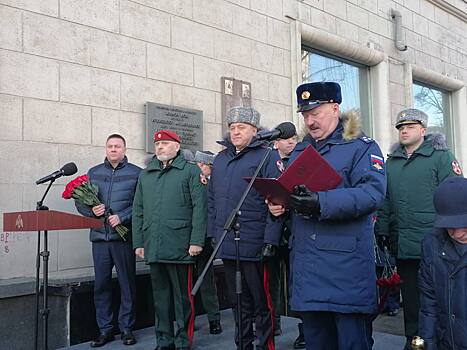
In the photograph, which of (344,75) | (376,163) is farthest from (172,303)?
(344,75)

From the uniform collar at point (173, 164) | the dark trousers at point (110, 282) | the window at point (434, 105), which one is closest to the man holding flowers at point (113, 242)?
the dark trousers at point (110, 282)

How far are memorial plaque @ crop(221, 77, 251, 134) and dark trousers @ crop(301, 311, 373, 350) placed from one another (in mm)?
4566

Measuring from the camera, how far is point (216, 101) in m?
7.22

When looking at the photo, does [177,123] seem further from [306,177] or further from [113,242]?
[306,177]

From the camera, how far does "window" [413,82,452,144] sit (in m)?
12.1

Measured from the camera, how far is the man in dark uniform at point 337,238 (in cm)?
269

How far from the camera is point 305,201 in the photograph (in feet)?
8.62

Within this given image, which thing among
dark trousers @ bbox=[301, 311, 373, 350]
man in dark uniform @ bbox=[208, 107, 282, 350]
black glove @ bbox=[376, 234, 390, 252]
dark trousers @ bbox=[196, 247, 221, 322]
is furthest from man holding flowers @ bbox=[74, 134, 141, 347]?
dark trousers @ bbox=[301, 311, 373, 350]

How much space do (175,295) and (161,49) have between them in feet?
10.9

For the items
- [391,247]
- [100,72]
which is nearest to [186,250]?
[391,247]

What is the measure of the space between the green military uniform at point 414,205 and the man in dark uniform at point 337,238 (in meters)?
1.50

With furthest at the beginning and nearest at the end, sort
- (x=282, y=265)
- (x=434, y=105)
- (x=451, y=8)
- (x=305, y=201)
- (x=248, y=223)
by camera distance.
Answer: (x=434, y=105) < (x=451, y=8) < (x=282, y=265) < (x=248, y=223) < (x=305, y=201)

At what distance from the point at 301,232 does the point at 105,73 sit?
3884 mm

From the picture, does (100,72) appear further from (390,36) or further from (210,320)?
(390,36)
